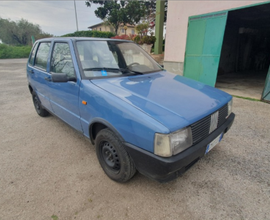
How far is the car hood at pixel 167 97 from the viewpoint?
161 centimetres

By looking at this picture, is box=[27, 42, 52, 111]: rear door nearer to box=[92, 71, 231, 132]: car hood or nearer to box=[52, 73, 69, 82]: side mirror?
box=[52, 73, 69, 82]: side mirror

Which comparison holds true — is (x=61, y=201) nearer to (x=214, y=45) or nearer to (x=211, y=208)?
(x=211, y=208)

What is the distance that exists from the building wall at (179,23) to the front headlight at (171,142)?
19.1 ft

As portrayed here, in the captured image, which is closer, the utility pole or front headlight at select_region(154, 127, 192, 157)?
front headlight at select_region(154, 127, 192, 157)

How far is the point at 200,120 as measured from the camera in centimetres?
172

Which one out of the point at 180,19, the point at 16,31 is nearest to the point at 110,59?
the point at 180,19

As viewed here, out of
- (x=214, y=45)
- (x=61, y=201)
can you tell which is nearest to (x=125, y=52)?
(x=61, y=201)

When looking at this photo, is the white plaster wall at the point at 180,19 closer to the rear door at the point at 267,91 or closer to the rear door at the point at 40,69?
the rear door at the point at 267,91

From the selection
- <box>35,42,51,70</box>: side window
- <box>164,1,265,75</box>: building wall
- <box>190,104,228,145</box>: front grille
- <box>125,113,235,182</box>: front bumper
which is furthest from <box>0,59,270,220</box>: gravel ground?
<box>164,1,265,75</box>: building wall

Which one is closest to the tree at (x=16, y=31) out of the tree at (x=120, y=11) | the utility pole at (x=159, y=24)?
the tree at (x=120, y=11)

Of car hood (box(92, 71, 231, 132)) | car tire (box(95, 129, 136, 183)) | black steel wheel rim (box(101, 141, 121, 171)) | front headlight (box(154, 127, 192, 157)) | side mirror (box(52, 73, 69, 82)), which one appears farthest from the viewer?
side mirror (box(52, 73, 69, 82))

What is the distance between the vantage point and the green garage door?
18.8 ft

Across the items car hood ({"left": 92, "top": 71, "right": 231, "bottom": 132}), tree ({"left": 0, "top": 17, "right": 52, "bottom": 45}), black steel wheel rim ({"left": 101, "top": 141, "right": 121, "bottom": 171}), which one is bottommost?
black steel wheel rim ({"left": 101, "top": 141, "right": 121, "bottom": 171})

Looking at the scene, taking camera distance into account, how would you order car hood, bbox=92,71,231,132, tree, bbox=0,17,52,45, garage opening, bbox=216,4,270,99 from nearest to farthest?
1. car hood, bbox=92,71,231,132
2. garage opening, bbox=216,4,270,99
3. tree, bbox=0,17,52,45
